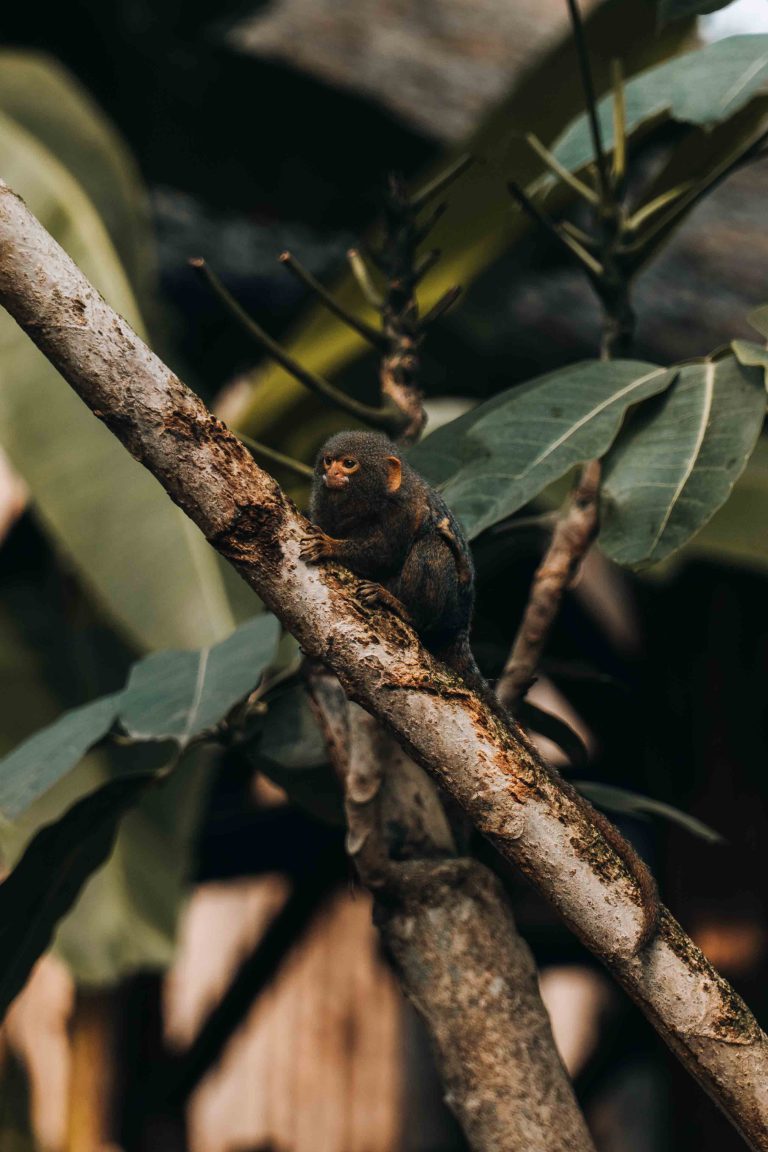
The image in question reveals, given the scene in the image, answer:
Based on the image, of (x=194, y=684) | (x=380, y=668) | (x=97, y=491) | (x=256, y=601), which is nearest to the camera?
(x=380, y=668)

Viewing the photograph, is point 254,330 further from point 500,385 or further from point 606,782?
point 606,782

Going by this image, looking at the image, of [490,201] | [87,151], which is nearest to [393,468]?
[490,201]

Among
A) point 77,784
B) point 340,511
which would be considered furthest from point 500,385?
point 340,511

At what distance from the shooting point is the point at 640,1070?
535 centimetres

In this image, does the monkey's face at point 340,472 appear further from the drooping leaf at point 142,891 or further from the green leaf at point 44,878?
the drooping leaf at point 142,891

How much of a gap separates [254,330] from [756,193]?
3.66m

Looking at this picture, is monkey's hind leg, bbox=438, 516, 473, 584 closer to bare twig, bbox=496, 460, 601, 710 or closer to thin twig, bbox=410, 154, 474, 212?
bare twig, bbox=496, 460, 601, 710

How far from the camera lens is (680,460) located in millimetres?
1527

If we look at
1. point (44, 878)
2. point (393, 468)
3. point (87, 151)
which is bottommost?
point (44, 878)

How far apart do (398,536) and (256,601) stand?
1213 millimetres

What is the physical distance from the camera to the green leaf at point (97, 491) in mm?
2352

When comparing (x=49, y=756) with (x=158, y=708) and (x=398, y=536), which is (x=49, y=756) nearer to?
(x=158, y=708)

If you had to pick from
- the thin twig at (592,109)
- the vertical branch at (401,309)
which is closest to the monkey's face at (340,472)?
the vertical branch at (401,309)

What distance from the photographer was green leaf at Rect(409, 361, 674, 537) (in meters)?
1.53
